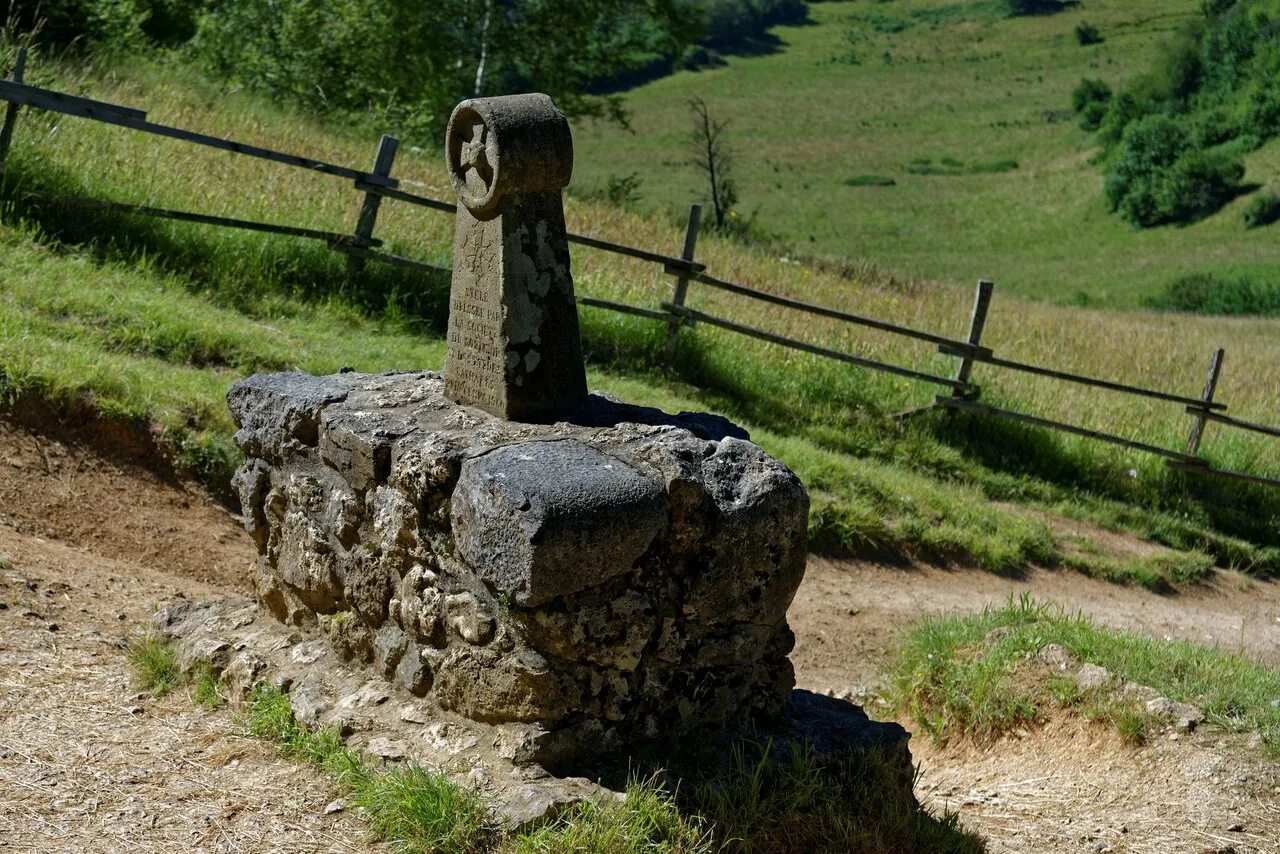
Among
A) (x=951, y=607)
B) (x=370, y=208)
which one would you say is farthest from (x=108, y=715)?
(x=370, y=208)

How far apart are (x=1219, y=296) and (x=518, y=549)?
33.3 m

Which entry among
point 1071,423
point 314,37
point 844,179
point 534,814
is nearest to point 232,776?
point 534,814

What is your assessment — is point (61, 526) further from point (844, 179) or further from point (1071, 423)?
point (844, 179)

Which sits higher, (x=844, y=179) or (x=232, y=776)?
(x=844, y=179)

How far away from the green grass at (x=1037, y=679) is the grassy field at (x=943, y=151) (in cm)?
1293

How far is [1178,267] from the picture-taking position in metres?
36.6

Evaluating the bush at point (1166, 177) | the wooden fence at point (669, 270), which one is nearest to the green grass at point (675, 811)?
the wooden fence at point (669, 270)

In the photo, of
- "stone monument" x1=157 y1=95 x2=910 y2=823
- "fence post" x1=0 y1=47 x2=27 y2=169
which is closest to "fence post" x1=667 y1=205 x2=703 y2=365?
"fence post" x1=0 y1=47 x2=27 y2=169

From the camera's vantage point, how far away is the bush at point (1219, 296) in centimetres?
3219

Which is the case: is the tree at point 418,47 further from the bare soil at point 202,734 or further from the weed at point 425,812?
the weed at point 425,812

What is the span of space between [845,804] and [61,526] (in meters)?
4.23

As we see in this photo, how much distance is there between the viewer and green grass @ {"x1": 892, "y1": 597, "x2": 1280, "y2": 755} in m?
5.62

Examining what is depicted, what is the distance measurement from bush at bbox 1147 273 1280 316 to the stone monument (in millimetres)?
30981

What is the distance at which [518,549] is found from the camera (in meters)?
3.72
